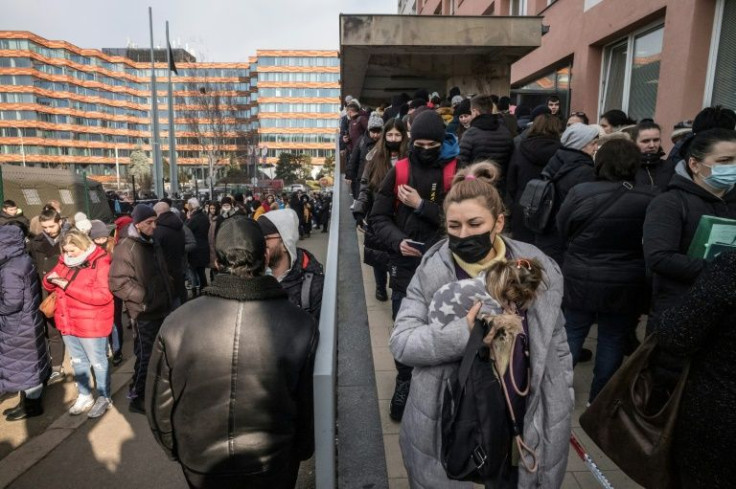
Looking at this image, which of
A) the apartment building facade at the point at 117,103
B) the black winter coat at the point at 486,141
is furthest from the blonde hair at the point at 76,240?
the apartment building facade at the point at 117,103

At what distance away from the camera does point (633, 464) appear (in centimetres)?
185

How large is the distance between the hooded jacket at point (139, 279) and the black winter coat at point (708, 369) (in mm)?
4659

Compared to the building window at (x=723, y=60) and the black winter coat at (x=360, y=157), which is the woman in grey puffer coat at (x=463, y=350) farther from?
the building window at (x=723, y=60)

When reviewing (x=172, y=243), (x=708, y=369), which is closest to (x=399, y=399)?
(x=708, y=369)

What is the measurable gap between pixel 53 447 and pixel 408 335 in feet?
14.4

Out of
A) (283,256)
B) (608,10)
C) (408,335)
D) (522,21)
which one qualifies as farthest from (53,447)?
(608,10)

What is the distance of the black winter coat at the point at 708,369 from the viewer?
1.50m

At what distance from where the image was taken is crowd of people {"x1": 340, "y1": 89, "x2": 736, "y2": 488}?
1623 mm

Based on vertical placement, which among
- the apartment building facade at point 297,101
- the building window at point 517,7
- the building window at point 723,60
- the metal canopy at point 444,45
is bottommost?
the building window at point 723,60

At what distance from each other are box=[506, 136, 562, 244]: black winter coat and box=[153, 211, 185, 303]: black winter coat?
191 inches

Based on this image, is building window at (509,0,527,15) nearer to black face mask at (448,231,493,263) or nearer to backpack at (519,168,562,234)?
backpack at (519,168,562,234)

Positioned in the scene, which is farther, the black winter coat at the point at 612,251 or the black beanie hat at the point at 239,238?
the black winter coat at the point at 612,251

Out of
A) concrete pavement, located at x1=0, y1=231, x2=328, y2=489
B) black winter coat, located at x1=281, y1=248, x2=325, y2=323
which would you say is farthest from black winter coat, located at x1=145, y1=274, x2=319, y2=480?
concrete pavement, located at x1=0, y1=231, x2=328, y2=489

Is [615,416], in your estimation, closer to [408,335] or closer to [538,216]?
[408,335]
